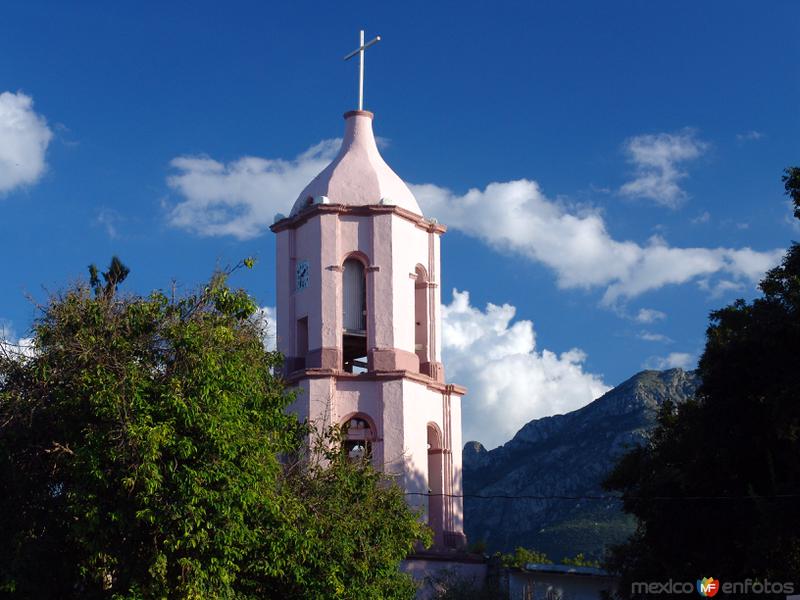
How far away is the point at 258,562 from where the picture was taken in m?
19.4

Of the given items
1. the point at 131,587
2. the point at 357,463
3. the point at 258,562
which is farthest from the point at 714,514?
the point at 131,587

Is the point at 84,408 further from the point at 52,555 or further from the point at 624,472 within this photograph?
the point at 624,472

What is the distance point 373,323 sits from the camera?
29.4 m

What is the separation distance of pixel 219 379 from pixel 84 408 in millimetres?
1929

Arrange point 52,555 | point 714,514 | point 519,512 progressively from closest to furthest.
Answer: point 52,555
point 714,514
point 519,512

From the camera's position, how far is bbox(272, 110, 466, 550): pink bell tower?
28938 millimetres

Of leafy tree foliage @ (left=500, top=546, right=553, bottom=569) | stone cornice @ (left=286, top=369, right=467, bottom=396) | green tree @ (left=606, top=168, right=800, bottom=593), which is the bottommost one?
leafy tree foliage @ (left=500, top=546, right=553, bottom=569)

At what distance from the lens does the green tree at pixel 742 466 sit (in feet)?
73.4

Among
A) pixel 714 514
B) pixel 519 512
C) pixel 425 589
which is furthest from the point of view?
pixel 519 512

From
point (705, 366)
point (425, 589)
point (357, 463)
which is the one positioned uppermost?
point (705, 366)
